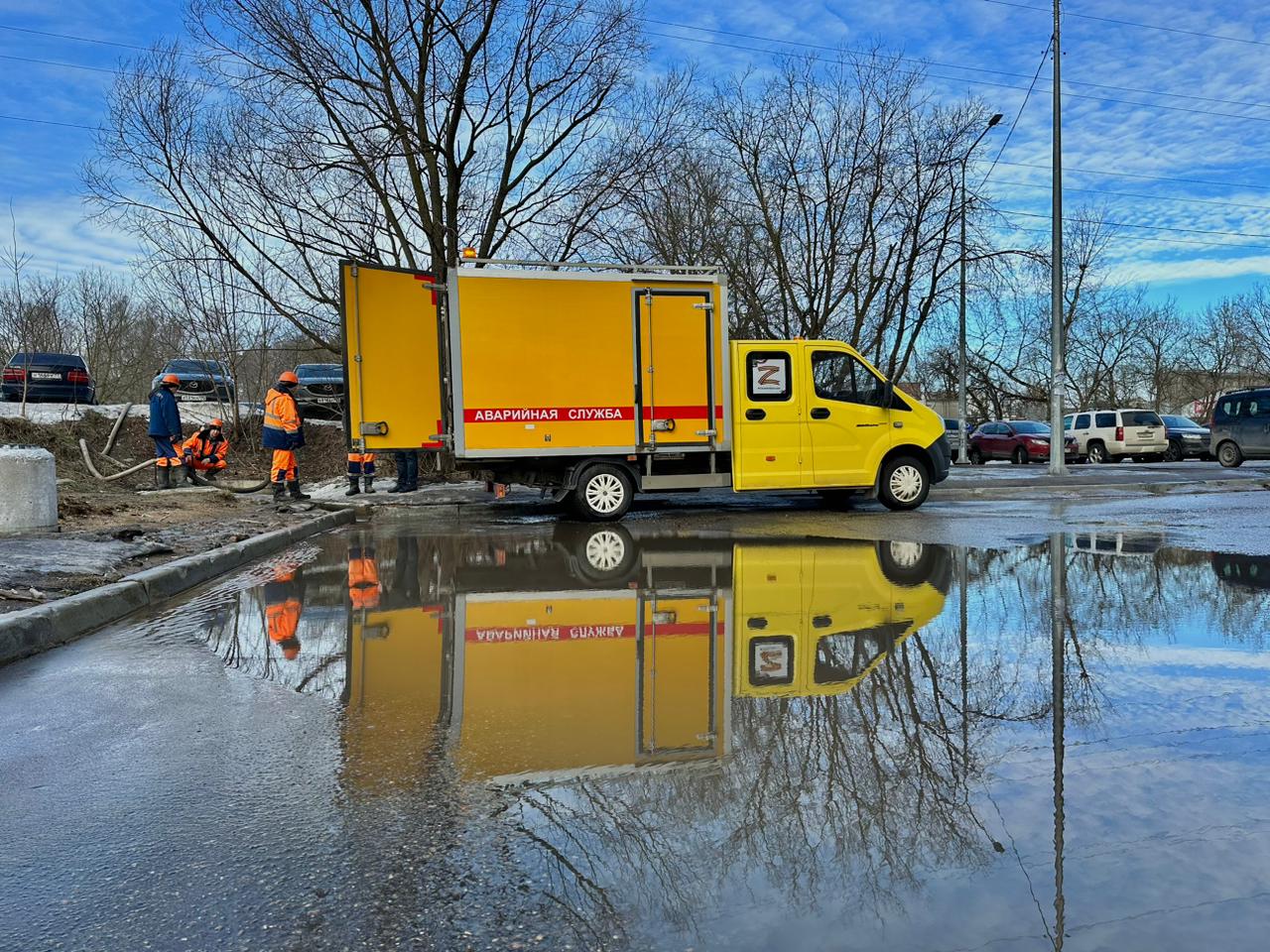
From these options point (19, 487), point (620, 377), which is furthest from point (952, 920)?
point (620, 377)

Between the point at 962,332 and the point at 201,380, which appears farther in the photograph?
the point at 962,332

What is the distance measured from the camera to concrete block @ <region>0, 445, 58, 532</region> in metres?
8.71

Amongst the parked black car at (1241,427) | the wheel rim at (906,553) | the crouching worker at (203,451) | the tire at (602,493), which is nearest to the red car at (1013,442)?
the parked black car at (1241,427)

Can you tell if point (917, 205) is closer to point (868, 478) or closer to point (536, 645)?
point (868, 478)

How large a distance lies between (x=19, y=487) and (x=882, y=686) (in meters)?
8.34

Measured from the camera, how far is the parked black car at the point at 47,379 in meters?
20.6

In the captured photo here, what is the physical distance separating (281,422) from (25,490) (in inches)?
190

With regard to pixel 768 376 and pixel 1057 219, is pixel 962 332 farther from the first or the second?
pixel 768 376

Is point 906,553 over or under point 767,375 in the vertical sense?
under

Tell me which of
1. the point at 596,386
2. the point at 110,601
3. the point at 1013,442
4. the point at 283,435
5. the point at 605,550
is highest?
the point at 596,386

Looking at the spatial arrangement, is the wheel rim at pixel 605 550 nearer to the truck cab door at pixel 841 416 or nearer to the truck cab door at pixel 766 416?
the truck cab door at pixel 766 416

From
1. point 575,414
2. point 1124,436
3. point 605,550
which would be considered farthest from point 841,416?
point 1124,436

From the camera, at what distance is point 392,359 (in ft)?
39.3

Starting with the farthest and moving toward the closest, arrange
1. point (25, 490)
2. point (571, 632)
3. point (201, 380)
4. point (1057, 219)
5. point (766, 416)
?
point (201, 380), point (1057, 219), point (766, 416), point (25, 490), point (571, 632)
